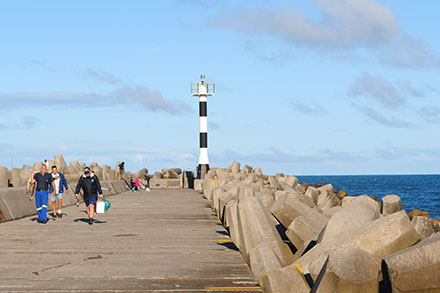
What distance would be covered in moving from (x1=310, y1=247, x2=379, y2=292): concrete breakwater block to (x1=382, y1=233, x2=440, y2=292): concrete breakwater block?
293mm

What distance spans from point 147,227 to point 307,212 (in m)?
6.93

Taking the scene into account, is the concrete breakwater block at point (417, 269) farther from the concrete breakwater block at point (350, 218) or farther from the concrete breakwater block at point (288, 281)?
the concrete breakwater block at point (350, 218)

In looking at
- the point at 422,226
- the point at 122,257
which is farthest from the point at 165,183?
the point at 122,257

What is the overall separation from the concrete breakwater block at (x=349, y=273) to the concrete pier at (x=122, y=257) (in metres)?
2.09

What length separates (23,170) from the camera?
3578 cm

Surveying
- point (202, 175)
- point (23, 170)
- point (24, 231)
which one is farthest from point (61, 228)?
point (202, 175)

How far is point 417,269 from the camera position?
5.78 metres

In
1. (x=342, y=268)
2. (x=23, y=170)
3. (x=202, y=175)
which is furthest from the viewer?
(x=202, y=175)

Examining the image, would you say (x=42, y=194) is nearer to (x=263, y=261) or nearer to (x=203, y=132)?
(x=263, y=261)

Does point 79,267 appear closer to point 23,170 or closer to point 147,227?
point 147,227

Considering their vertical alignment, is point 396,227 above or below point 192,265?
above

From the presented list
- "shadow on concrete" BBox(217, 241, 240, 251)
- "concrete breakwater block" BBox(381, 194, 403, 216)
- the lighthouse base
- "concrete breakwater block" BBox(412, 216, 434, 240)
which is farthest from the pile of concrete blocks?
the lighthouse base

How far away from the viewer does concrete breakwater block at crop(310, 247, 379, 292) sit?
556 centimetres

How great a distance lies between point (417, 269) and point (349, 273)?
0.70 meters
